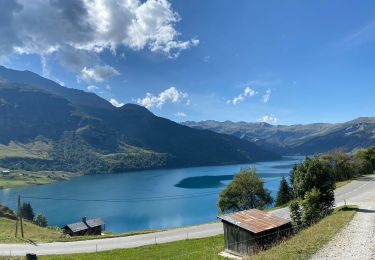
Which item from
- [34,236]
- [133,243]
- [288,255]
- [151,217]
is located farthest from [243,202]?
[151,217]

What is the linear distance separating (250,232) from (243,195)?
51.7 metres

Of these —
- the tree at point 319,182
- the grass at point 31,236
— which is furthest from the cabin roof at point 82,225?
the tree at point 319,182

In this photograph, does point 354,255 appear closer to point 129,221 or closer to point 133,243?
point 133,243

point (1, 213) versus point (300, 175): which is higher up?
point (300, 175)

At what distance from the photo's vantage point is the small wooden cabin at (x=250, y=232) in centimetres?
3791

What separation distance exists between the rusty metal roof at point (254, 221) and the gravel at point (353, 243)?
7.73m

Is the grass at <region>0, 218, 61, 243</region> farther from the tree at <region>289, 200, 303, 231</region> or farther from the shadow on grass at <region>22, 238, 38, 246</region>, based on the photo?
the tree at <region>289, 200, 303, 231</region>

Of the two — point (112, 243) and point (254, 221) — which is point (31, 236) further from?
point (254, 221)

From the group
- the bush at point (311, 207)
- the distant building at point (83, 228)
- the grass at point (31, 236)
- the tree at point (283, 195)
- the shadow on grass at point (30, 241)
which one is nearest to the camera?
the bush at point (311, 207)

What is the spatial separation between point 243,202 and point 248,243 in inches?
2027

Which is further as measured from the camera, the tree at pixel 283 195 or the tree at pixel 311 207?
the tree at pixel 283 195

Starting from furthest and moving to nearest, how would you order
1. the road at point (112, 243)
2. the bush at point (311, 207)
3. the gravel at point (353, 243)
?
1. the road at point (112, 243)
2. the bush at point (311, 207)
3. the gravel at point (353, 243)

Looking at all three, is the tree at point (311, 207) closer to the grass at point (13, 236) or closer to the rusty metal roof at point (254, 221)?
the rusty metal roof at point (254, 221)

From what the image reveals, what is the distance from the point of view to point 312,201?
43781 mm
